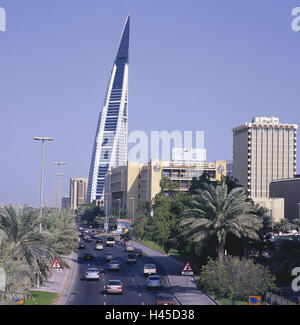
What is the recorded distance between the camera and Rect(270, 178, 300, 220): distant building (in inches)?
5285

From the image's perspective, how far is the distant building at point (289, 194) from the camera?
440ft

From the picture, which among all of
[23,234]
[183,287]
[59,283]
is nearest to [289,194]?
[183,287]

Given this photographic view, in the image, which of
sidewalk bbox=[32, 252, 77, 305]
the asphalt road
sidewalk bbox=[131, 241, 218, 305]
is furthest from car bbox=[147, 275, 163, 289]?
sidewalk bbox=[32, 252, 77, 305]

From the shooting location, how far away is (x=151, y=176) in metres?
138

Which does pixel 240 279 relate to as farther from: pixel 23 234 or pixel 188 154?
pixel 188 154

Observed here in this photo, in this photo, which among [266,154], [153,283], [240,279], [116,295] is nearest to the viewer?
[240,279]

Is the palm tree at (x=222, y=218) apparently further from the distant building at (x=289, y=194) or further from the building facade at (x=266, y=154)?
the building facade at (x=266, y=154)

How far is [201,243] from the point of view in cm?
4253

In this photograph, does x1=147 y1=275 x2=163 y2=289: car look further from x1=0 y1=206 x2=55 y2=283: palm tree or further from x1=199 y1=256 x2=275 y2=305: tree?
x1=0 y1=206 x2=55 y2=283: palm tree

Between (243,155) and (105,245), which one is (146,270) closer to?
(105,245)

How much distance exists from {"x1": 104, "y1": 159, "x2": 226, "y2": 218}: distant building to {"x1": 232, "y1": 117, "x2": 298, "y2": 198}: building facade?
164 ft

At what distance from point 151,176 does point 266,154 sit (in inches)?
2578

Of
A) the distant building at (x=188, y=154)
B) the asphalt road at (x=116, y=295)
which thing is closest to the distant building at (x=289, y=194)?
the distant building at (x=188, y=154)
